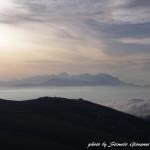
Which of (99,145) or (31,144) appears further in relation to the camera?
(99,145)

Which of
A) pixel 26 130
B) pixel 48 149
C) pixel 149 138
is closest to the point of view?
pixel 48 149

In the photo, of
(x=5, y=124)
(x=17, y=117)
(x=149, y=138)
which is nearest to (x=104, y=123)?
(x=149, y=138)

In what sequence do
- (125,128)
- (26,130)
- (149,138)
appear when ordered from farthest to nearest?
(125,128), (149,138), (26,130)

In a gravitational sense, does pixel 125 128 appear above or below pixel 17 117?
below

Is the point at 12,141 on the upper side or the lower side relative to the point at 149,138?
upper

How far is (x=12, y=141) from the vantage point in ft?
351

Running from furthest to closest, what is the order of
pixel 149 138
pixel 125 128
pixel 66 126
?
pixel 125 128, pixel 149 138, pixel 66 126

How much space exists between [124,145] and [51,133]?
1327 inches

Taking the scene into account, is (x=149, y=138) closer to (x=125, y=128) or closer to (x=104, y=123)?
(x=125, y=128)

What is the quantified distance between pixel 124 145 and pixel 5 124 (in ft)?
187

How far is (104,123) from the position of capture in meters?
194

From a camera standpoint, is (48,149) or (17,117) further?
(17,117)

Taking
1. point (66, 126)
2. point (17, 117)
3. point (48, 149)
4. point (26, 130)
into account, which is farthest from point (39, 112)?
point (48, 149)

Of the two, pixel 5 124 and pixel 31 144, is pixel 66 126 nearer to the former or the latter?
pixel 5 124
